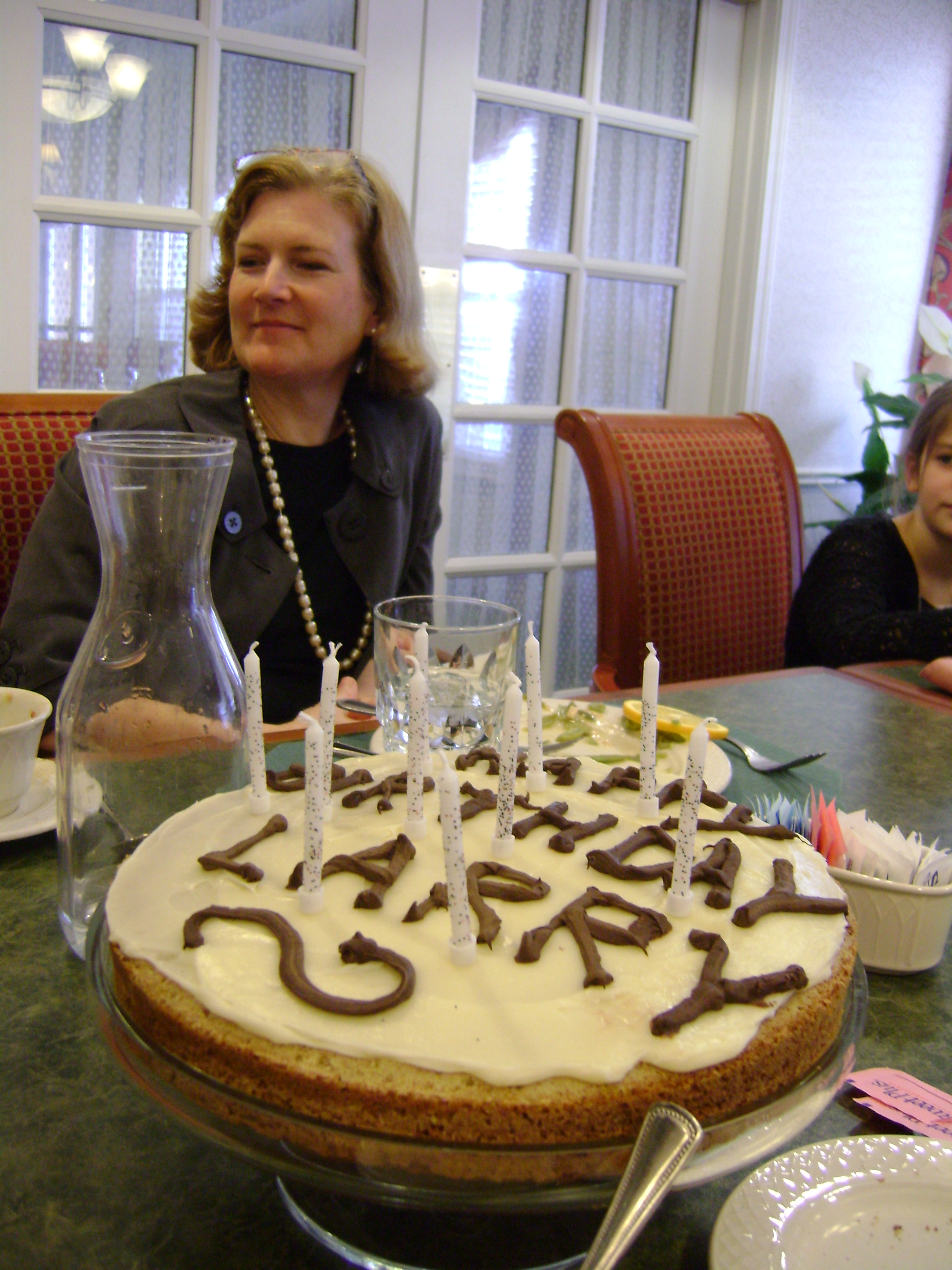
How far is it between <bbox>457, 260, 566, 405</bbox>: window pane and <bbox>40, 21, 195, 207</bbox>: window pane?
829 mm

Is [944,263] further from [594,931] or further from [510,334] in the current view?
[594,931]

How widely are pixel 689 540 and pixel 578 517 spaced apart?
4.57 feet

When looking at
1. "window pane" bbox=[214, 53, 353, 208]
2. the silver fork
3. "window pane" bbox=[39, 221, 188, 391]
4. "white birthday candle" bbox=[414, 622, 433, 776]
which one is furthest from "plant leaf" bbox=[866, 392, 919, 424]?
"white birthday candle" bbox=[414, 622, 433, 776]

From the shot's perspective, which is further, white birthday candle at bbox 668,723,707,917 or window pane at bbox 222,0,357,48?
window pane at bbox 222,0,357,48

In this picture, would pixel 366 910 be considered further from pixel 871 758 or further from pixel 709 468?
pixel 709 468

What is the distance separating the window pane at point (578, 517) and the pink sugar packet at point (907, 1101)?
8.90 ft

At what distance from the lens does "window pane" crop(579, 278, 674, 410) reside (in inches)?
128

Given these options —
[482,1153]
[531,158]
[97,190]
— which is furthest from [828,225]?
[482,1153]

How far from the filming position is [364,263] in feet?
5.90

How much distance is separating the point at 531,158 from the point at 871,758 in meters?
2.29

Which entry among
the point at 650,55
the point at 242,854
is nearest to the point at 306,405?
the point at 242,854

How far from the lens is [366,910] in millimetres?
640

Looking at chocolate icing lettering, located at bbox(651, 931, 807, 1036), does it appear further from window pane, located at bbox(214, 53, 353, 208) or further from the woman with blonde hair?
window pane, located at bbox(214, 53, 353, 208)

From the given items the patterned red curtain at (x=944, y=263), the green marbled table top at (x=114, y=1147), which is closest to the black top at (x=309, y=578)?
the green marbled table top at (x=114, y=1147)
